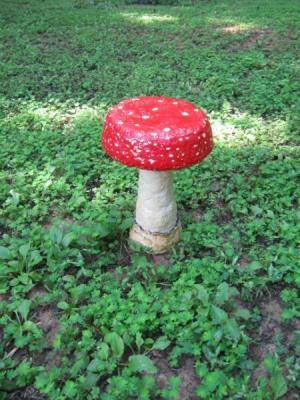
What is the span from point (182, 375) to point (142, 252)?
1.12 m

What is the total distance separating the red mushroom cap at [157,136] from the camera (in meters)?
2.88

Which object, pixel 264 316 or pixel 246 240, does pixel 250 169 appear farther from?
pixel 264 316

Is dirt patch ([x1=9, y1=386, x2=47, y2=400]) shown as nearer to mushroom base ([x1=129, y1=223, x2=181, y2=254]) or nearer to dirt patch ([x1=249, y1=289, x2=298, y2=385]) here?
dirt patch ([x1=249, y1=289, x2=298, y2=385])

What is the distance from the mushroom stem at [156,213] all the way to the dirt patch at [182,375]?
38.9 inches

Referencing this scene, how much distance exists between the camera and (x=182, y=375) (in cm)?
268

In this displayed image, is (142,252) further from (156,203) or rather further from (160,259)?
(156,203)

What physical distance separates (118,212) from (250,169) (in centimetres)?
158

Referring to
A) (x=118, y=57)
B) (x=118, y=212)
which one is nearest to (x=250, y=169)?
(x=118, y=212)

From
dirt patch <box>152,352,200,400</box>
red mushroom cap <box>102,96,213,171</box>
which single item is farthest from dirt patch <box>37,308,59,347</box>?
red mushroom cap <box>102,96,213,171</box>

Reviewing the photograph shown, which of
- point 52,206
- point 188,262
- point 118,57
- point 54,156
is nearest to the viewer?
point 188,262

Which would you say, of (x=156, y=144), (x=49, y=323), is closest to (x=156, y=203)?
(x=156, y=144)

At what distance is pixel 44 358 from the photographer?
2789 mm

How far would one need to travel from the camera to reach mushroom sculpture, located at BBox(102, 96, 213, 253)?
2893mm

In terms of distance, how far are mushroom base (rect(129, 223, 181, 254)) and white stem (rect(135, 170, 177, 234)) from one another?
0.10ft
